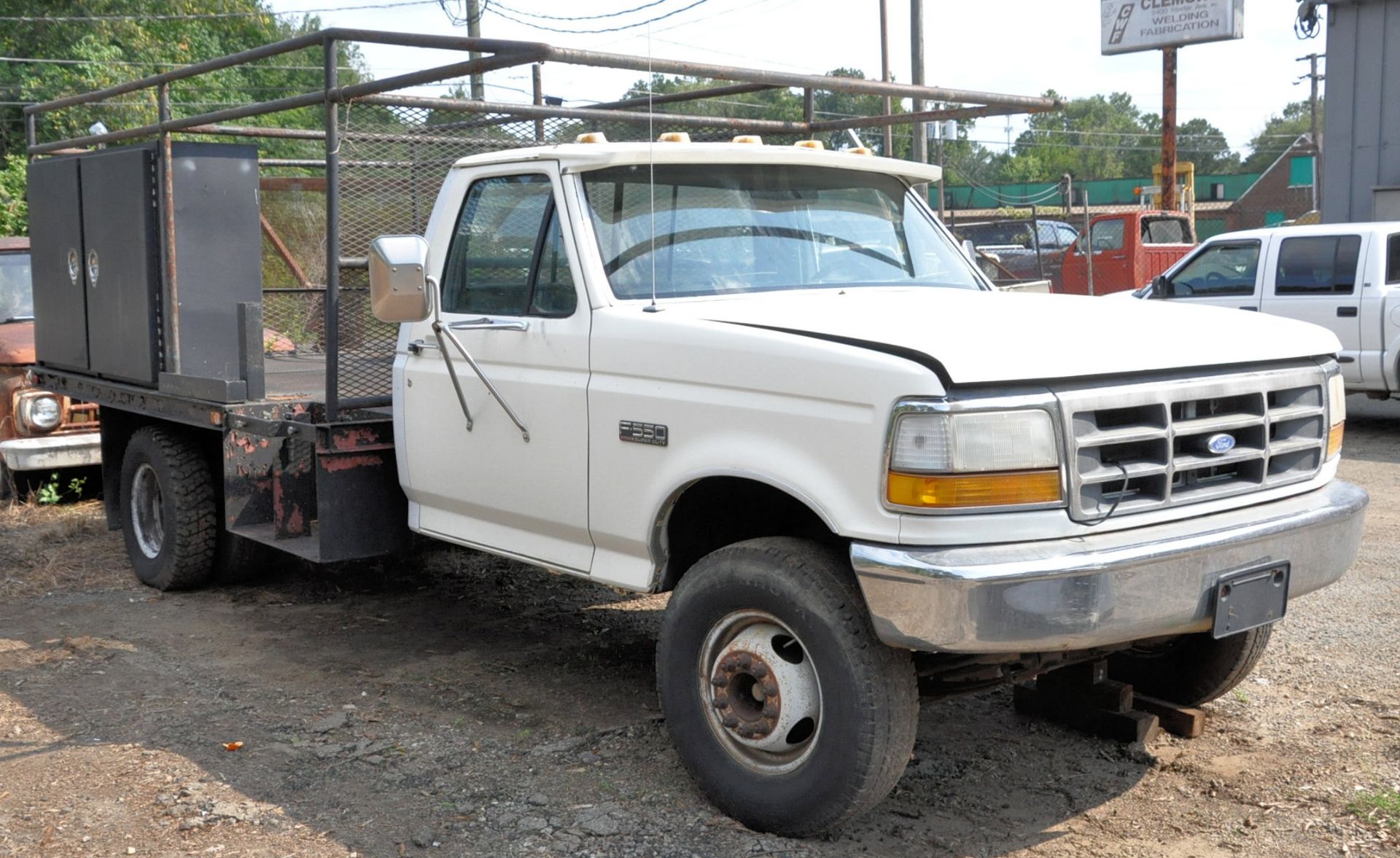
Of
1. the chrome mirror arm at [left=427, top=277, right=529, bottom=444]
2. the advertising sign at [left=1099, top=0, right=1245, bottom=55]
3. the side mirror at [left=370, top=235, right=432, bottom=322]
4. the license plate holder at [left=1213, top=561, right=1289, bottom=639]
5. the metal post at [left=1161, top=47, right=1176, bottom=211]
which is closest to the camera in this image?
the license plate holder at [left=1213, top=561, right=1289, bottom=639]

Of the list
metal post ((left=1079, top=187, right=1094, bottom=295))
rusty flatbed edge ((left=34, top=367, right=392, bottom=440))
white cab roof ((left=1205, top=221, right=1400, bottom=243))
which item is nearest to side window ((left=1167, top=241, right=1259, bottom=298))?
white cab roof ((left=1205, top=221, right=1400, bottom=243))

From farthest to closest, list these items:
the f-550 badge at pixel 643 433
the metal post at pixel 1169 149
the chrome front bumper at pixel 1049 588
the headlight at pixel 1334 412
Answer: the metal post at pixel 1169 149 → the headlight at pixel 1334 412 → the f-550 badge at pixel 643 433 → the chrome front bumper at pixel 1049 588

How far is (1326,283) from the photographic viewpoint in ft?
39.5

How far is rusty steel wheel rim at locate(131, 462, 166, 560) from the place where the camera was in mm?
7203

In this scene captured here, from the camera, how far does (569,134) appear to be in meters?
6.60

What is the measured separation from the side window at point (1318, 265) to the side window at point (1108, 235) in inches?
335

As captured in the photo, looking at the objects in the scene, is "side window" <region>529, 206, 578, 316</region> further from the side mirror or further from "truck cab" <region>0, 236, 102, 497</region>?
"truck cab" <region>0, 236, 102, 497</region>

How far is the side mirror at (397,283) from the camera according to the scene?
176 inches

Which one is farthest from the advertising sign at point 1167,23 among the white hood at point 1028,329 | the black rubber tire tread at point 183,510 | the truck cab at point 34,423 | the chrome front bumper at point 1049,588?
the chrome front bumper at point 1049,588

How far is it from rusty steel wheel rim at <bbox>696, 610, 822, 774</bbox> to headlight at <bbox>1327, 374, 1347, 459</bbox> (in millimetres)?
1831

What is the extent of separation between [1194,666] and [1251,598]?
1092 mm

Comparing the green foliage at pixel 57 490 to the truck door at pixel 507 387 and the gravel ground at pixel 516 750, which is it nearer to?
the gravel ground at pixel 516 750

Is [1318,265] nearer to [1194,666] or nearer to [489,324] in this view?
[1194,666]

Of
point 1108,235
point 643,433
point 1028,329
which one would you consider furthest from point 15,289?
point 1108,235
